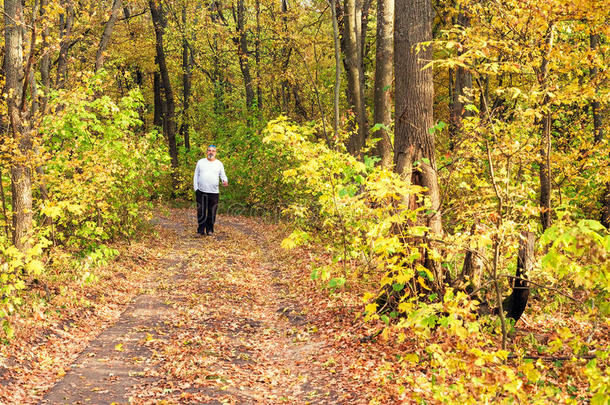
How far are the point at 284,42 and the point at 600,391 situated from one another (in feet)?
62.6

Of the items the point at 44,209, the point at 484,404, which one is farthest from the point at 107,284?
the point at 484,404

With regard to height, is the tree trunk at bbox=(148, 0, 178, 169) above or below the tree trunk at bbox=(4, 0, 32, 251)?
above

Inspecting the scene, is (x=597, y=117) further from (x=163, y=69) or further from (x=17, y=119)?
(x=163, y=69)

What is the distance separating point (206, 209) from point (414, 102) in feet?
28.3

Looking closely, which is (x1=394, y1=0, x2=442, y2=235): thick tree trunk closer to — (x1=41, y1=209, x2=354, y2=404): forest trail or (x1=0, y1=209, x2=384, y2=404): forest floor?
(x1=0, y1=209, x2=384, y2=404): forest floor

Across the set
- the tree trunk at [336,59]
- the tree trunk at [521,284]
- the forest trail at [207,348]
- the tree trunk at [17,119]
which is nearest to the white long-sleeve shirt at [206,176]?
the forest trail at [207,348]

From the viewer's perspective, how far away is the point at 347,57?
538 inches

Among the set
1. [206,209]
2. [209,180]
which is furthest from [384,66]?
[206,209]

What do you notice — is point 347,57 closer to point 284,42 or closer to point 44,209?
point 284,42

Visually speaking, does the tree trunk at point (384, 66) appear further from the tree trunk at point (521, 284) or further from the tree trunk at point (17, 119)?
the tree trunk at point (17, 119)

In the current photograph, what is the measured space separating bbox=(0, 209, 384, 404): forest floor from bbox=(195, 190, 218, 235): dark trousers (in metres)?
2.93

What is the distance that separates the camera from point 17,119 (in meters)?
7.48

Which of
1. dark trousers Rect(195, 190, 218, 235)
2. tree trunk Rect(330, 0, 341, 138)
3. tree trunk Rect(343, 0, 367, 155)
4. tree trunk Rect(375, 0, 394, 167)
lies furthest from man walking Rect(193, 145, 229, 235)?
tree trunk Rect(375, 0, 394, 167)

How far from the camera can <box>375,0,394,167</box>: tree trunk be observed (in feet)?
33.3
